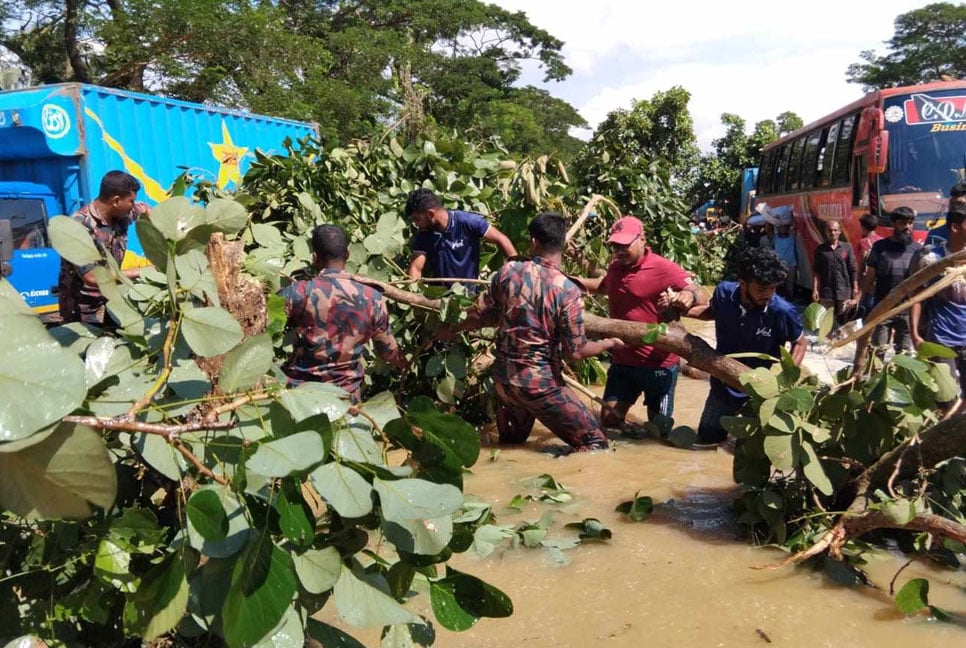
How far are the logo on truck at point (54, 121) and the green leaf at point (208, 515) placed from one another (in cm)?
832

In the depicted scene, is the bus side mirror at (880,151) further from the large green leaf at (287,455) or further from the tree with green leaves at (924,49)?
the tree with green leaves at (924,49)

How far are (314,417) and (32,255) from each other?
8.36 metres

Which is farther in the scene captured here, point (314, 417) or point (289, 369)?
point (289, 369)

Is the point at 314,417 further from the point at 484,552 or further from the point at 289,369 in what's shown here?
the point at 289,369

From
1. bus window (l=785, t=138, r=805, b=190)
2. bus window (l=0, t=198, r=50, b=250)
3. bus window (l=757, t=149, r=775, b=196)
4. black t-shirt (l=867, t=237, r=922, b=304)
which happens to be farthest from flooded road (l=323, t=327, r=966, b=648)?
bus window (l=757, t=149, r=775, b=196)

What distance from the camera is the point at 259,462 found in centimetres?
127

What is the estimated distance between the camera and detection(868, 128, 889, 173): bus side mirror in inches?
368

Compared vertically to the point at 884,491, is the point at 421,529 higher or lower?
higher

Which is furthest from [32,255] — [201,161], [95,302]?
[95,302]

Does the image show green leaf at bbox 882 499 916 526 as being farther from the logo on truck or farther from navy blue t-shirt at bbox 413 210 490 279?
the logo on truck


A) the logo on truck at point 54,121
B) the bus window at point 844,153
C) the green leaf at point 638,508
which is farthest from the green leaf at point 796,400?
the bus window at point 844,153

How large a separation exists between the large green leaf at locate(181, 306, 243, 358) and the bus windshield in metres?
9.64

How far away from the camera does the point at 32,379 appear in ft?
3.34

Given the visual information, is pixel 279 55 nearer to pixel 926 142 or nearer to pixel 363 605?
pixel 926 142
